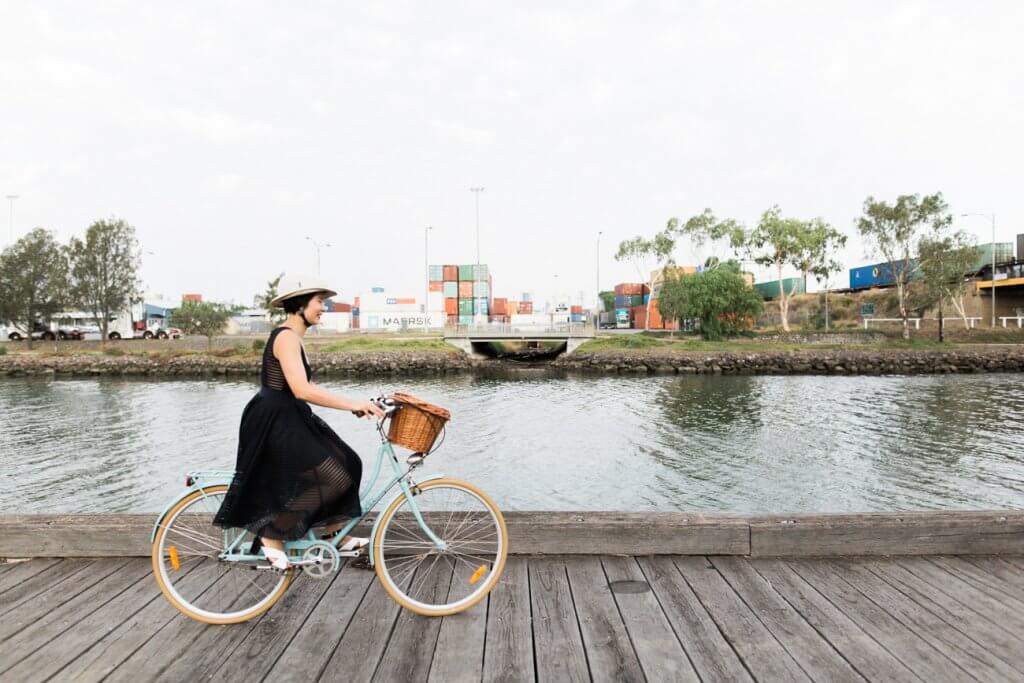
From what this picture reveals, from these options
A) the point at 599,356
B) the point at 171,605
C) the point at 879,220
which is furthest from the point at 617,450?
the point at 879,220

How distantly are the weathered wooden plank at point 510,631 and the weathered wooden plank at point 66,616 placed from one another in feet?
6.54

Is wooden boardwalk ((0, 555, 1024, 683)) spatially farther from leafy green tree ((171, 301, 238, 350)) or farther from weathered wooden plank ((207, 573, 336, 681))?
leafy green tree ((171, 301, 238, 350))

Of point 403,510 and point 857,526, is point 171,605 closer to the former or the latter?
point 403,510

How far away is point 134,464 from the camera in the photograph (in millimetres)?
15352

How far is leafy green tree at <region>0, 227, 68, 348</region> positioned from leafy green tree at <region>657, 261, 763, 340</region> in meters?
50.4

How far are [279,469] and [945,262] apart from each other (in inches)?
1951

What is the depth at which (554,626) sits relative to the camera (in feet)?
10.2

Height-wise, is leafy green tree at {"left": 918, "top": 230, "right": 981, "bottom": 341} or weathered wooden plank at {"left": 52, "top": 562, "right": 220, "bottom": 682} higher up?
leafy green tree at {"left": 918, "top": 230, "right": 981, "bottom": 341}

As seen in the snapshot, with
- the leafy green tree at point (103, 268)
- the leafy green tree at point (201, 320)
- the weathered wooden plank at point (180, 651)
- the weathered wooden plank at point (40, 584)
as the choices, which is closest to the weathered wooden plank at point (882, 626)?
the weathered wooden plank at point (180, 651)

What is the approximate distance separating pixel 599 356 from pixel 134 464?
111ft

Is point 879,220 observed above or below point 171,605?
above

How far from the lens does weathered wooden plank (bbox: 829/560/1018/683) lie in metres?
2.65

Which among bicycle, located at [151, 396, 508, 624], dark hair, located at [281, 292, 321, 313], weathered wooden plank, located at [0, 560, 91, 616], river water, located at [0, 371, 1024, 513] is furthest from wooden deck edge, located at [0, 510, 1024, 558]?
river water, located at [0, 371, 1024, 513]

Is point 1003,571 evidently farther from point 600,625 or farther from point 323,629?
point 323,629
